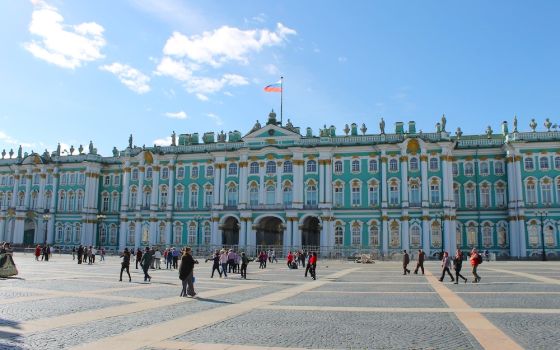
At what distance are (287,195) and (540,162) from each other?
3144 cm

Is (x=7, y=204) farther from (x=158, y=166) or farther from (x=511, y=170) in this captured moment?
(x=511, y=170)

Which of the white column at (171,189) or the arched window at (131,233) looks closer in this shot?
the white column at (171,189)

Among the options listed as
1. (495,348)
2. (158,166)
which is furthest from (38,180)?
(495,348)

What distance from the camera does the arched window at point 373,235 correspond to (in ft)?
213

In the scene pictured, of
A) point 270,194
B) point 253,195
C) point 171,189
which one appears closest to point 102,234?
point 171,189

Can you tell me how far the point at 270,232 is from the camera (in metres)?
72.2

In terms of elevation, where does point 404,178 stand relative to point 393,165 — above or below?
below

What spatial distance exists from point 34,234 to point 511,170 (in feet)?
229

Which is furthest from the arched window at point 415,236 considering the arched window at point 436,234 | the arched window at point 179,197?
the arched window at point 179,197

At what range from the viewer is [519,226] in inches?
2413

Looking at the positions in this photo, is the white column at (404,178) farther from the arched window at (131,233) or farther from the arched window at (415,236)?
the arched window at (131,233)

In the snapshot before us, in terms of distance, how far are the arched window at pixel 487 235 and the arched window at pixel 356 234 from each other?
15.1m

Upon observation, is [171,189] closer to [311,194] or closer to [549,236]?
[311,194]

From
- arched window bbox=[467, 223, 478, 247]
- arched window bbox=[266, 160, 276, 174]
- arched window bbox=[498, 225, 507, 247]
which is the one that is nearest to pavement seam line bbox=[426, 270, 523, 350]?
arched window bbox=[467, 223, 478, 247]
